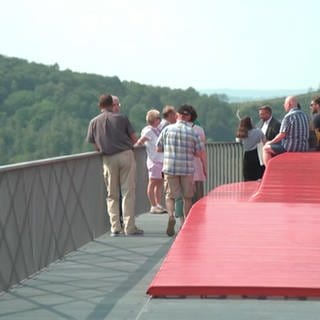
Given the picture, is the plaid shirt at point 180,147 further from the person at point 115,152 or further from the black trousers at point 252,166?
the black trousers at point 252,166

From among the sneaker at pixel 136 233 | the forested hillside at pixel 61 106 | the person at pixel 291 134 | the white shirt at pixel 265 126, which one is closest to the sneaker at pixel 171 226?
the sneaker at pixel 136 233

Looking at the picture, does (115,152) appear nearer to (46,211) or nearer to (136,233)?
(136,233)

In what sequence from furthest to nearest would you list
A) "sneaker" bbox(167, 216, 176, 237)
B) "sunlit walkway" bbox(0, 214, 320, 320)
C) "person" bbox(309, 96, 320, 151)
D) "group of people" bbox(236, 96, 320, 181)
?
1. "person" bbox(309, 96, 320, 151)
2. "group of people" bbox(236, 96, 320, 181)
3. "sneaker" bbox(167, 216, 176, 237)
4. "sunlit walkway" bbox(0, 214, 320, 320)

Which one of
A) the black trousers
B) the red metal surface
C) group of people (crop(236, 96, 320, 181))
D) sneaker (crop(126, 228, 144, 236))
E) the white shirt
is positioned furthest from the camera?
the white shirt

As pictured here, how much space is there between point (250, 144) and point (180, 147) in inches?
190

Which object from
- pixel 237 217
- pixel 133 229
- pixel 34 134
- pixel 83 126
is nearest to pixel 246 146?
pixel 133 229

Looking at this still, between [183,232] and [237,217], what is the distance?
1.22m

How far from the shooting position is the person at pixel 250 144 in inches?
800

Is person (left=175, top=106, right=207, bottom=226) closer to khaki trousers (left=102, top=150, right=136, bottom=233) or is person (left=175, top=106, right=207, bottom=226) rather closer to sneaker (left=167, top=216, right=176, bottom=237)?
sneaker (left=167, top=216, right=176, bottom=237)

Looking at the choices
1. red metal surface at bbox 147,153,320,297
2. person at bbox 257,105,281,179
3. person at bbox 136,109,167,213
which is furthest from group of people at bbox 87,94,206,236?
person at bbox 257,105,281,179

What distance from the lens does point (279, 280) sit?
8133 mm

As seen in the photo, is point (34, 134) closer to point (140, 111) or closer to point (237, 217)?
point (140, 111)

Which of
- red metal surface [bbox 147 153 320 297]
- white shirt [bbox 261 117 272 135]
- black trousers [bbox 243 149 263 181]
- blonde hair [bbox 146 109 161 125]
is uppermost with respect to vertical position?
blonde hair [bbox 146 109 161 125]

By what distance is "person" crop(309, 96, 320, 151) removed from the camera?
1903 cm
